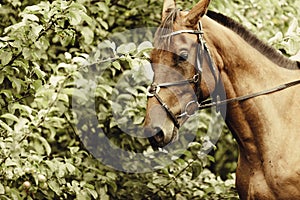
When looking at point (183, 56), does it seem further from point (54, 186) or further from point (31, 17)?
point (54, 186)

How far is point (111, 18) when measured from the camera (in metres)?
6.80

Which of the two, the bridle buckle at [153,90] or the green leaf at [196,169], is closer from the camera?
the bridle buckle at [153,90]

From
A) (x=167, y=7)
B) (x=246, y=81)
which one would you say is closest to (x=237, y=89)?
(x=246, y=81)

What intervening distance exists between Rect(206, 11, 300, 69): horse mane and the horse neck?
4 cm

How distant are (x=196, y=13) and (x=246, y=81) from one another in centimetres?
50

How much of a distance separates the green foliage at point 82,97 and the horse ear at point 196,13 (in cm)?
58

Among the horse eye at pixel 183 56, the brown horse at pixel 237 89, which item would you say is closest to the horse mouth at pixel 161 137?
the brown horse at pixel 237 89

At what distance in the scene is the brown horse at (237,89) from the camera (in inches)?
170

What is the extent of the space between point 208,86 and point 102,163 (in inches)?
85.7

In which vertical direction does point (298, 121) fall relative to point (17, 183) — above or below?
above

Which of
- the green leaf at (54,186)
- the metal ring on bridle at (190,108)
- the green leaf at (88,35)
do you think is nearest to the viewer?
the metal ring on bridle at (190,108)

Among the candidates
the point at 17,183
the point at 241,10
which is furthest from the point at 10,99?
the point at 241,10

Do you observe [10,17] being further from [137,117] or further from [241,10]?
[241,10]

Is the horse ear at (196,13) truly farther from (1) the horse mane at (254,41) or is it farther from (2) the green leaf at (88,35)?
(2) the green leaf at (88,35)
